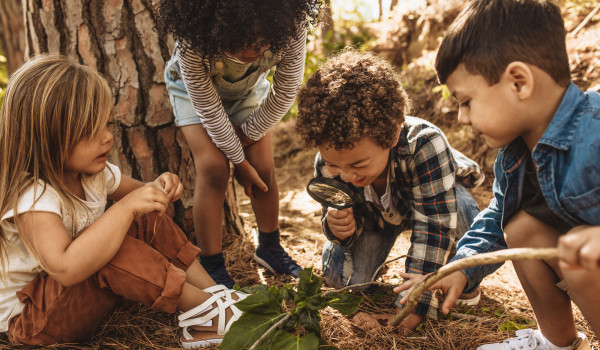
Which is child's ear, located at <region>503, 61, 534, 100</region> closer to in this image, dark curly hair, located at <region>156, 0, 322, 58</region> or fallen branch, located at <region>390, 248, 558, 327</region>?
fallen branch, located at <region>390, 248, 558, 327</region>

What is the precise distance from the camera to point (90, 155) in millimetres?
1772

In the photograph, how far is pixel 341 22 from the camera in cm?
847

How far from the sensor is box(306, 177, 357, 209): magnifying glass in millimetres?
Answer: 2098

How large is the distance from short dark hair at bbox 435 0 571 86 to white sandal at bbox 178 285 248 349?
1.31 meters

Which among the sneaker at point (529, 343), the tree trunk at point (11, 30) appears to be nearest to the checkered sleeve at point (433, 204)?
the sneaker at point (529, 343)

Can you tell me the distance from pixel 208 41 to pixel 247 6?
0.23 metres

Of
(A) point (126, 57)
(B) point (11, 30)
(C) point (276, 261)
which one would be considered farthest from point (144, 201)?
(B) point (11, 30)

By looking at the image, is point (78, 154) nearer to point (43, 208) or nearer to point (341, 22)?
point (43, 208)

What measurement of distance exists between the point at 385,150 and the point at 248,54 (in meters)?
0.74

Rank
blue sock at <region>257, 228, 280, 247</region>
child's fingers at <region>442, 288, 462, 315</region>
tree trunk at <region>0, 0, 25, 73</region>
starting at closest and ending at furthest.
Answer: child's fingers at <region>442, 288, 462, 315</region> < blue sock at <region>257, 228, 280, 247</region> < tree trunk at <region>0, 0, 25, 73</region>

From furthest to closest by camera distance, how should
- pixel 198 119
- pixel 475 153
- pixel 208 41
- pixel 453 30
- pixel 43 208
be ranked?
pixel 475 153 → pixel 198 119 → pixel 208 41 → pixel 43 208 → pixel 453 30

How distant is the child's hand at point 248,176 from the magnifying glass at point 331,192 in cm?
35

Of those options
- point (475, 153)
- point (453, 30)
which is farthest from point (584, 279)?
point (475, 153)

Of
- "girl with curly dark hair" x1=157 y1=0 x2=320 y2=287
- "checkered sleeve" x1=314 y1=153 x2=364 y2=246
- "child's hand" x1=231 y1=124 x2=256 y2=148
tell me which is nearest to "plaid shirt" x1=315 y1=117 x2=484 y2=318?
"checkered sleeve" x1=314 y1=153 x2=364 y2=246
